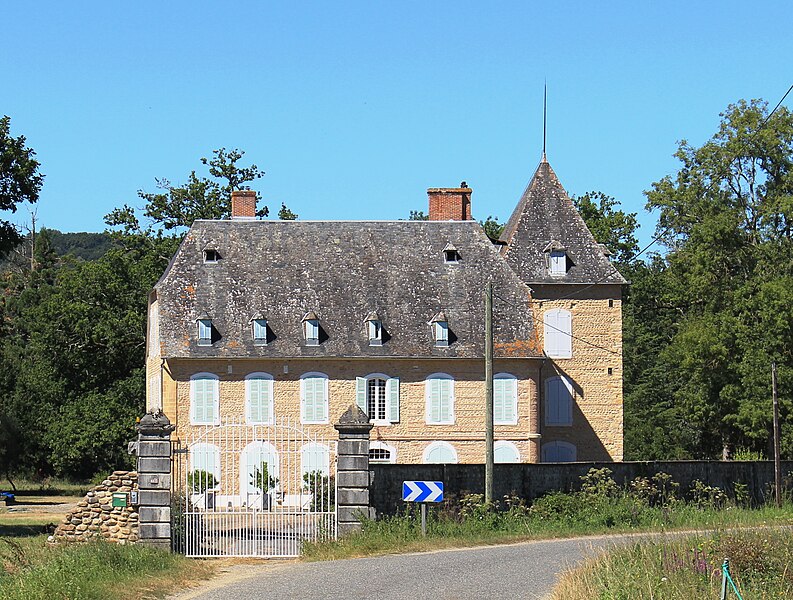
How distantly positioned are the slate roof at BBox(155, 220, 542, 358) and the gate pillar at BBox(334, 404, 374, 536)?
17.8m

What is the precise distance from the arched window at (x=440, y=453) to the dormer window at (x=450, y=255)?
637 cm

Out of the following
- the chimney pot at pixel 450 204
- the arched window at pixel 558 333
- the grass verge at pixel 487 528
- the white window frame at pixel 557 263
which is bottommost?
the grass verge at pixel 487 528

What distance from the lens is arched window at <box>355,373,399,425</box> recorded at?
131ft

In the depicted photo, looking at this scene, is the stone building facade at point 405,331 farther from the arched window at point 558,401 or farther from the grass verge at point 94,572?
the grass verge at point 94,572

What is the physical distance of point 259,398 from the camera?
1570 inches

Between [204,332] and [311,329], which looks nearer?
[204,332]

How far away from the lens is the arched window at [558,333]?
1661 inches

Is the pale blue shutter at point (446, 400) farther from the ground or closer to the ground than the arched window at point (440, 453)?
farther from the ground

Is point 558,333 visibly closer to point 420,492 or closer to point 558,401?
point 558,401

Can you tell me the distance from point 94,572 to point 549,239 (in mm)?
28508

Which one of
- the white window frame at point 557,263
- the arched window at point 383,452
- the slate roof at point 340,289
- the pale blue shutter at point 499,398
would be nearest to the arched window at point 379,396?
the arched window at point 383,452

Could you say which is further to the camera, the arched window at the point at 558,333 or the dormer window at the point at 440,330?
the arched window at the point at 558,333

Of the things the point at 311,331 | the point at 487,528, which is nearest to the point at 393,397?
the point at 311,331

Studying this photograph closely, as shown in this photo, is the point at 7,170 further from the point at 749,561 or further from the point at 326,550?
the point at 749,561
